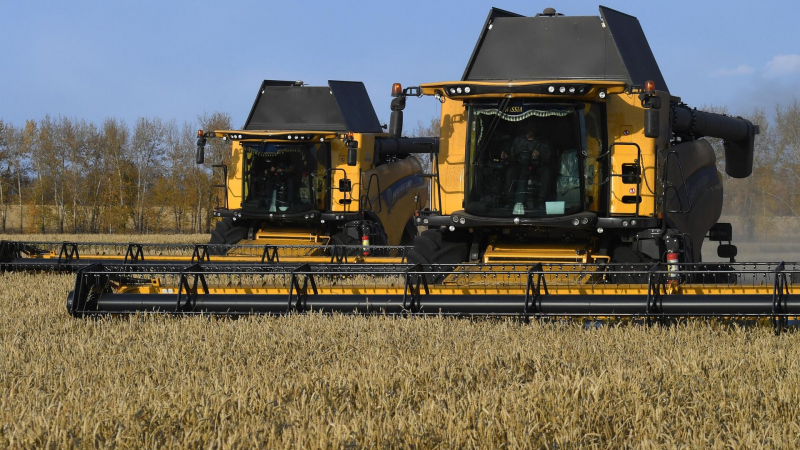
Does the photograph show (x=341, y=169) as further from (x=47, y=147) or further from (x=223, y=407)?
(x=47, y=147)

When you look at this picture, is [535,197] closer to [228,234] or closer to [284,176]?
[284,176]

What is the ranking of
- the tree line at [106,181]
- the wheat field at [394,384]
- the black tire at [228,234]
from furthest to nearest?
the tree line at [106,181]
the black tire at [228,234]
the wheat field at [394,384]

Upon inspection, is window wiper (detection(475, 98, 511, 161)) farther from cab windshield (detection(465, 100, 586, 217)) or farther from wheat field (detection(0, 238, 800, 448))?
wheat field (detection(0, 238, 800, 448))

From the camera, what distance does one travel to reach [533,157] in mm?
8172

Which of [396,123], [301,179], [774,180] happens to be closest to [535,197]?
[396,123]

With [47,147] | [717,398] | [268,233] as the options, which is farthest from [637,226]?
[47,147]

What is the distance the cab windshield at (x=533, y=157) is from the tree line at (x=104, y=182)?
33.6m

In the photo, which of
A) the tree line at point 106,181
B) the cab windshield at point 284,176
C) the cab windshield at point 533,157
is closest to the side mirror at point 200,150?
the cab windshield at point 284,176

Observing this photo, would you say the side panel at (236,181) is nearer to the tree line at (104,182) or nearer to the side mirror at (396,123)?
the side mirror at (396,123)

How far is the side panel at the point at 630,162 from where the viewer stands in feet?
27.3

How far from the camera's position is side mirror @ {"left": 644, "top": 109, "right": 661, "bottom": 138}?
756cm

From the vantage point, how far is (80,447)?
3268mm

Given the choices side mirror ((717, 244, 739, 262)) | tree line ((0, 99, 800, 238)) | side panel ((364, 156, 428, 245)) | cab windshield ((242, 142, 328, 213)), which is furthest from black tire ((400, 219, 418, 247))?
tree line ((0, 99, 800, 238))

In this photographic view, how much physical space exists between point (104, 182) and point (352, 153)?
33.9 m
